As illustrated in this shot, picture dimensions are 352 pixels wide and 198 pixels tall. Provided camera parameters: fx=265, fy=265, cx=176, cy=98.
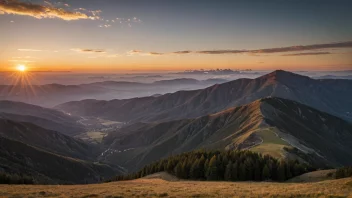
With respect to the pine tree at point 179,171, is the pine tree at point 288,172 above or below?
above

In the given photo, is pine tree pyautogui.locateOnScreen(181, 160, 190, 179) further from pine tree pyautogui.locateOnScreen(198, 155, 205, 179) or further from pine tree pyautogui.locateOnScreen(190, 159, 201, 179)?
pine tree pyautogui.locateOnScreen(198, 155, 205, 179)

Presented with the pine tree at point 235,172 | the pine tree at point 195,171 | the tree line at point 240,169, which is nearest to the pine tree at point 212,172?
the tree line at point 240,169

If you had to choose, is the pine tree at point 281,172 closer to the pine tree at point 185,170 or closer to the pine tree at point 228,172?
the pine tree at point 228,172

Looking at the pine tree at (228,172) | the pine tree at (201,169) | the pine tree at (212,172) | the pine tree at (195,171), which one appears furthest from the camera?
the pine tree at (201,169)

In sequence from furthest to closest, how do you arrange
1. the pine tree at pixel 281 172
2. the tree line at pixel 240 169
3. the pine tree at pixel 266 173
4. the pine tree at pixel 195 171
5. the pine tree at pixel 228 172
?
the pine tree at pixel 195 171
the pine tree at pixel 228 172
the tree line at pixel 240 169
the pine tree at pixel 266 173
the pine tree at pixel 281 172

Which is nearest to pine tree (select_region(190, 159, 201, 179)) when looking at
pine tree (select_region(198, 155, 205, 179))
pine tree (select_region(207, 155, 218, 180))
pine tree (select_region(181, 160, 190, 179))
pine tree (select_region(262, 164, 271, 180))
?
pine tree (select_region(198, 155, 205, 179))

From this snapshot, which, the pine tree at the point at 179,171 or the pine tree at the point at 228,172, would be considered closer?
the pine tree at the point at 228,172

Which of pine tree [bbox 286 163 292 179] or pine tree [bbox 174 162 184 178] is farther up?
pine tree [bbox 286 163 292 179]

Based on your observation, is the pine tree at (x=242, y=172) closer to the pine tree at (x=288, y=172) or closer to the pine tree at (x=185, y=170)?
the pine tree at (x=288, y=172)

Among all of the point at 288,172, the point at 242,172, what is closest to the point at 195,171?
the point at 242,172

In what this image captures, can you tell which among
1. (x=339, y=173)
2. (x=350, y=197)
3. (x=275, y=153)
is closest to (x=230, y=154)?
(x=339, y=173)

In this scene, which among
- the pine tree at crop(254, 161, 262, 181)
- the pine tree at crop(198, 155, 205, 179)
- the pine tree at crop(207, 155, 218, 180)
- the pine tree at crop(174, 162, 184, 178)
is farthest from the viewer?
the pine tree at crop(174, 162, 184, 178)

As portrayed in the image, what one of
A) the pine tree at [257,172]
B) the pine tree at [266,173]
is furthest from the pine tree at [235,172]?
the pine tree at [266,173]

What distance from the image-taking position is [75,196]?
1471 inches
